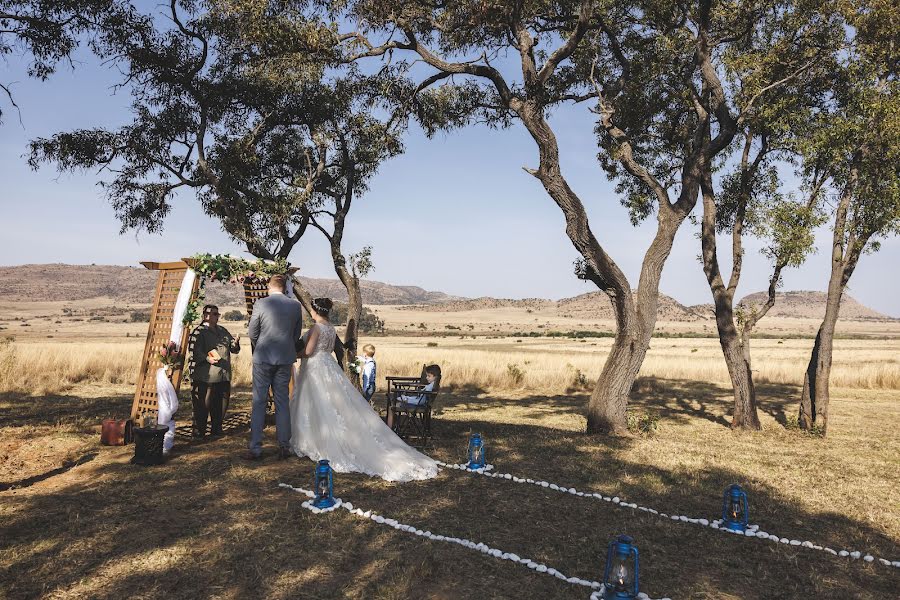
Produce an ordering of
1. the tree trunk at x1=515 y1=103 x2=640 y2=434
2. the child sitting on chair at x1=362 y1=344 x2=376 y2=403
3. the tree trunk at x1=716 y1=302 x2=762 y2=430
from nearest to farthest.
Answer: the tree trunk at x1=515 y1=103 x2=640 y2=434, the child sitting on chair at x1=362 y1=344 x2=376 y2=403, the tree trunk at x1=716 y1=302 x2=762 y2=430

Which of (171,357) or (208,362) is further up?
(171,357)

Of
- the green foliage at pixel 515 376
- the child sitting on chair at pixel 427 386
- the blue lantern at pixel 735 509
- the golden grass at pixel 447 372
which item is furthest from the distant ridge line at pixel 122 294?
the blue lantern at pixel 735 509

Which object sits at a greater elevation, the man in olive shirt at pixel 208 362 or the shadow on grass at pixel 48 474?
the man in olive shirt at pixel 208 362

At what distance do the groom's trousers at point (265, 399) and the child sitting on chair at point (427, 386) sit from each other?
2.32 meters

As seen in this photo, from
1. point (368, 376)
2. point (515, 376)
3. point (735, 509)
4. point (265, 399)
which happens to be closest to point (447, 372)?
point (515, 376)

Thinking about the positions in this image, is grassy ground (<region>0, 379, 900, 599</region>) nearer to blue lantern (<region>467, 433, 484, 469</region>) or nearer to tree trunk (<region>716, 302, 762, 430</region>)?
blue lantern (<region>467, 433, 484, 469</region>)

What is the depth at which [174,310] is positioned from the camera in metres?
9.34

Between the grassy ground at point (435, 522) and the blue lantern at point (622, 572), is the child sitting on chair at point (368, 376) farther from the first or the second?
the blue lantern at point (622, 572)

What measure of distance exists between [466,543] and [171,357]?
19.0 ft

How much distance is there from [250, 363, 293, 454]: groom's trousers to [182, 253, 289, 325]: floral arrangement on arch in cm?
215

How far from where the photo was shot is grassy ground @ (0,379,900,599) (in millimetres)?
4461

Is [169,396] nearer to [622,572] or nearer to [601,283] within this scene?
[622,572]

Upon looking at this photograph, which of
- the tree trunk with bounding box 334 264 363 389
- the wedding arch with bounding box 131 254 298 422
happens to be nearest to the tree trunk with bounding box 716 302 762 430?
the tree trunk with bounding box 334 264 363 389

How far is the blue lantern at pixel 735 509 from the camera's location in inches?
231
